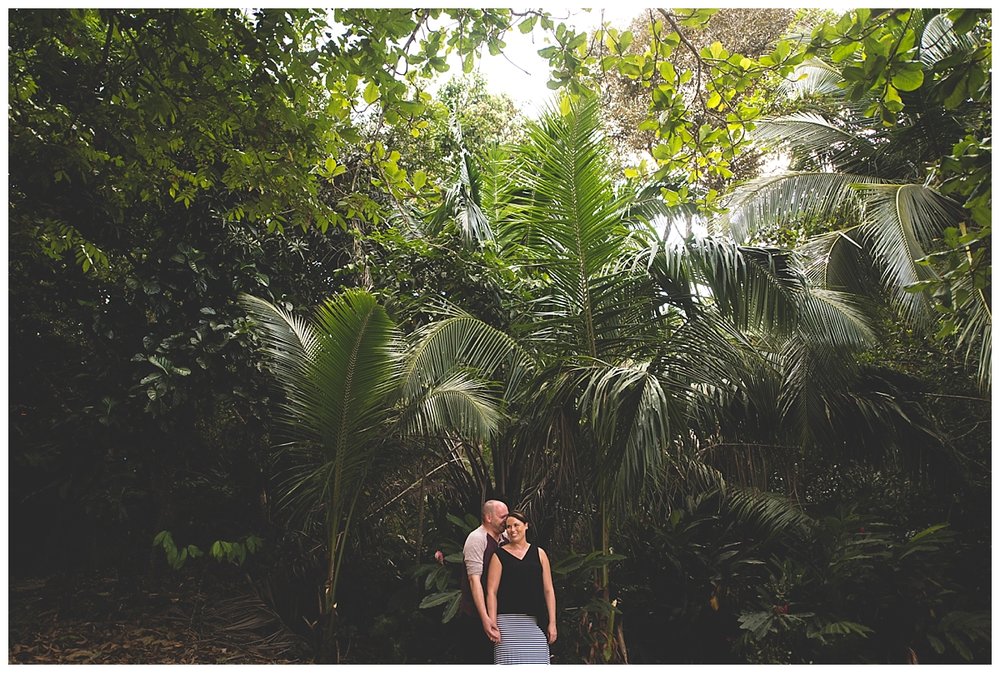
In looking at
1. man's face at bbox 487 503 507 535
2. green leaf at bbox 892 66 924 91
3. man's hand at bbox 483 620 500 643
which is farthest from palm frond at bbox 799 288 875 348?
green leaf at bbox 892 66 924 91

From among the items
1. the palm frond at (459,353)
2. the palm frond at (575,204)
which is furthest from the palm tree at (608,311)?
the palm frond at (459,353)

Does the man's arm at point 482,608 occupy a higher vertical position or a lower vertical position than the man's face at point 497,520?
lower

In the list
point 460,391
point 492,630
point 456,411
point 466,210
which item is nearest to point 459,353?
point 460,391

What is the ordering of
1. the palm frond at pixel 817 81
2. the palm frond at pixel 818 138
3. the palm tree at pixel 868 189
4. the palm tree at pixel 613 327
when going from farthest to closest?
the palm frond at pixel 818 138 → the palm frond at pixel 817 81 → the palm tree at pixel 868 189 → the palm tree at pixel 613 327

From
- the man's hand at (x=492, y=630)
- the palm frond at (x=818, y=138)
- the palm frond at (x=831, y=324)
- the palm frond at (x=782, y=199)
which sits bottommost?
the man's hand at (x=492, y=630)

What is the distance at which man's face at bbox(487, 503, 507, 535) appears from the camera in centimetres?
494

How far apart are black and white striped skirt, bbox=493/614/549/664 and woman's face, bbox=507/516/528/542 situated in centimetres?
42

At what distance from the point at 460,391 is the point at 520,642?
190 centimetres

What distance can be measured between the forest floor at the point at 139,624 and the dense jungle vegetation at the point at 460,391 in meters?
0.04

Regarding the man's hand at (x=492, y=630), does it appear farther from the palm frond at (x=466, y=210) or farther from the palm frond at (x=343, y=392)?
the palm frond at (x=466, y=210)

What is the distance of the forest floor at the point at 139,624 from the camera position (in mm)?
6441

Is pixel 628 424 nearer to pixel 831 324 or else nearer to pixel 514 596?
pixel 514 596

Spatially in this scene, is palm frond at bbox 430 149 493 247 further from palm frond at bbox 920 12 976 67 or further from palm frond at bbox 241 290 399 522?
palm frond at bbox 920 12 976 67

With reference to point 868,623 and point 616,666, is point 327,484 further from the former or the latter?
point 868,623
